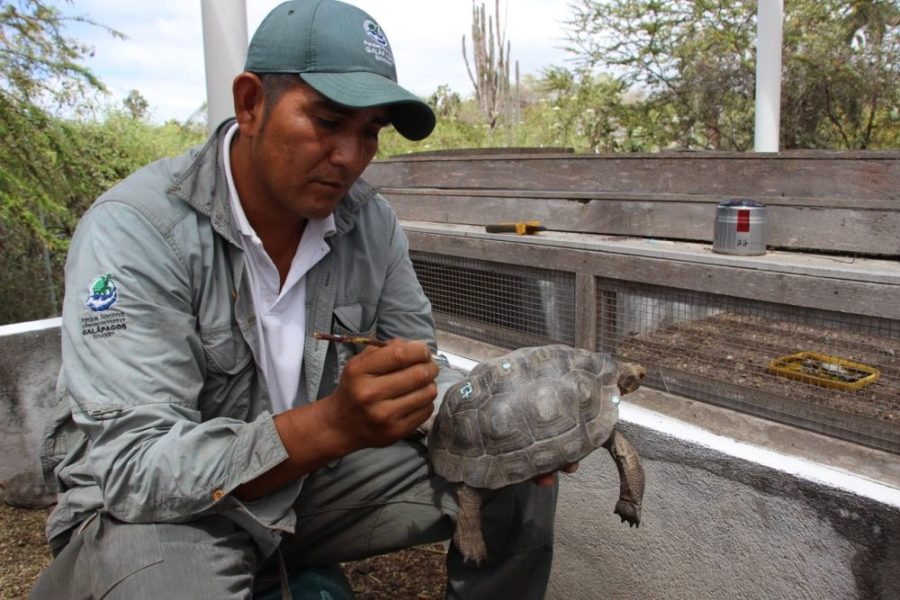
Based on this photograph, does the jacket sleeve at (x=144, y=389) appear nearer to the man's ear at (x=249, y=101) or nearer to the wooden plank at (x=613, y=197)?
the man's ear at (x=249, y=101)

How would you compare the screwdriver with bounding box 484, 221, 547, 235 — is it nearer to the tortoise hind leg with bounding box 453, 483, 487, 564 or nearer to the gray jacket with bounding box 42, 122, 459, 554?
the gray jacket with bounding box 42, 122, 459, 554

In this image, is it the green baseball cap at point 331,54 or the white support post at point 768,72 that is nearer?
the green baseball cap at point 331,54

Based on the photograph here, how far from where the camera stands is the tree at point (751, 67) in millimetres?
8812

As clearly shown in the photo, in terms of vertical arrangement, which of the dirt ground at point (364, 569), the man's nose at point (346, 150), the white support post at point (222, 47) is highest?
the white support post at point (222, 47)

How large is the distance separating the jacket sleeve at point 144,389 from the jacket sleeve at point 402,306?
66cm

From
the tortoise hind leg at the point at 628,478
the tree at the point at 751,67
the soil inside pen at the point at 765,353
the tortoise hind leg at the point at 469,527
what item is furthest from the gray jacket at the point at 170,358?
the tree at the point at 751,67

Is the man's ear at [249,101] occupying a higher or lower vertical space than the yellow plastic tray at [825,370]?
higher

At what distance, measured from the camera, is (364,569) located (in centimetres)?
305

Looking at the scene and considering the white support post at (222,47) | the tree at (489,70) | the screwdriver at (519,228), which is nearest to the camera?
the screwdriver at (519,228)

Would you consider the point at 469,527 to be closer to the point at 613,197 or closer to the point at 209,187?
the point at 209,187

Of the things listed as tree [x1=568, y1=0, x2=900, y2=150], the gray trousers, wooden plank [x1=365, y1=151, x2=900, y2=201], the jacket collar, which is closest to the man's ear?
the jacket collar

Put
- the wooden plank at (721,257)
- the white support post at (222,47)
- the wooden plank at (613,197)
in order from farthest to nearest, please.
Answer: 1. the white support post at (222,47)
2. the wooden plank at (613,197)
3. the wooden plank at (721,257)

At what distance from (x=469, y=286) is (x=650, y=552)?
147 centimetres

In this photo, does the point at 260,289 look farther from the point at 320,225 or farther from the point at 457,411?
the point at 457,411
